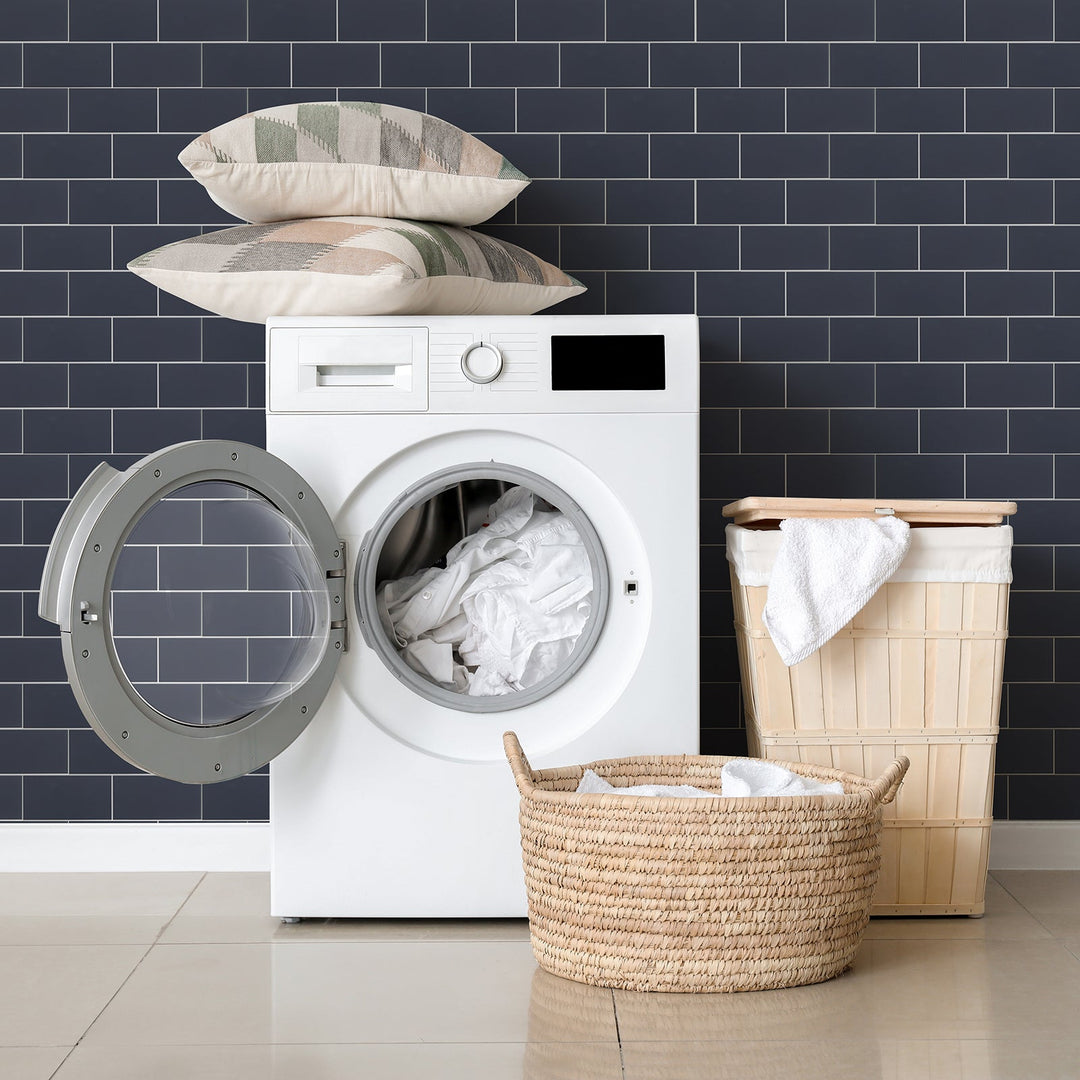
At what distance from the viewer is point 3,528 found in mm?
2521

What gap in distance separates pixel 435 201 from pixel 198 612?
89cm

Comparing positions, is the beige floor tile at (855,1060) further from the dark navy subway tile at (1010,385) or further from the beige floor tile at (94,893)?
the dark navy subway tile at (1010,385)

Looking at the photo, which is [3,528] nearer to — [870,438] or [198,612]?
[198,612]

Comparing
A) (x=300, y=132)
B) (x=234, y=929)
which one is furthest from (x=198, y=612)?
(x=300, y=132)

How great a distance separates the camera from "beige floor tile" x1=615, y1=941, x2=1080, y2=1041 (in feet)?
5.17

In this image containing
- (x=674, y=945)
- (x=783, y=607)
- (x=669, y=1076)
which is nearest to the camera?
(x=669, y=1076)

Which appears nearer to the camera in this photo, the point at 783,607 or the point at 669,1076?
the point at 669,1076

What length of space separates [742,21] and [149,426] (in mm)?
1579

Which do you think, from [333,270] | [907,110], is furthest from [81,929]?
[907,110]

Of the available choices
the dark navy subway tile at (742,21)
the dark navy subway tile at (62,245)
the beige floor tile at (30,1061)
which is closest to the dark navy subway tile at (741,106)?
the dark navy subway tile at (742,21)

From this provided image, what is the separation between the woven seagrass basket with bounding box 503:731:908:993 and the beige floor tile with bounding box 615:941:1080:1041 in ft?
0.13

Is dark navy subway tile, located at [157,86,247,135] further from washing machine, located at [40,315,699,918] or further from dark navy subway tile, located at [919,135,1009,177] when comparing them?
dark navy subway tile, located at [919,135,1009,177]

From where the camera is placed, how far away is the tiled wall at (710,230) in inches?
99.3

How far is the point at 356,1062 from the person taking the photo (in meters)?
1.49
